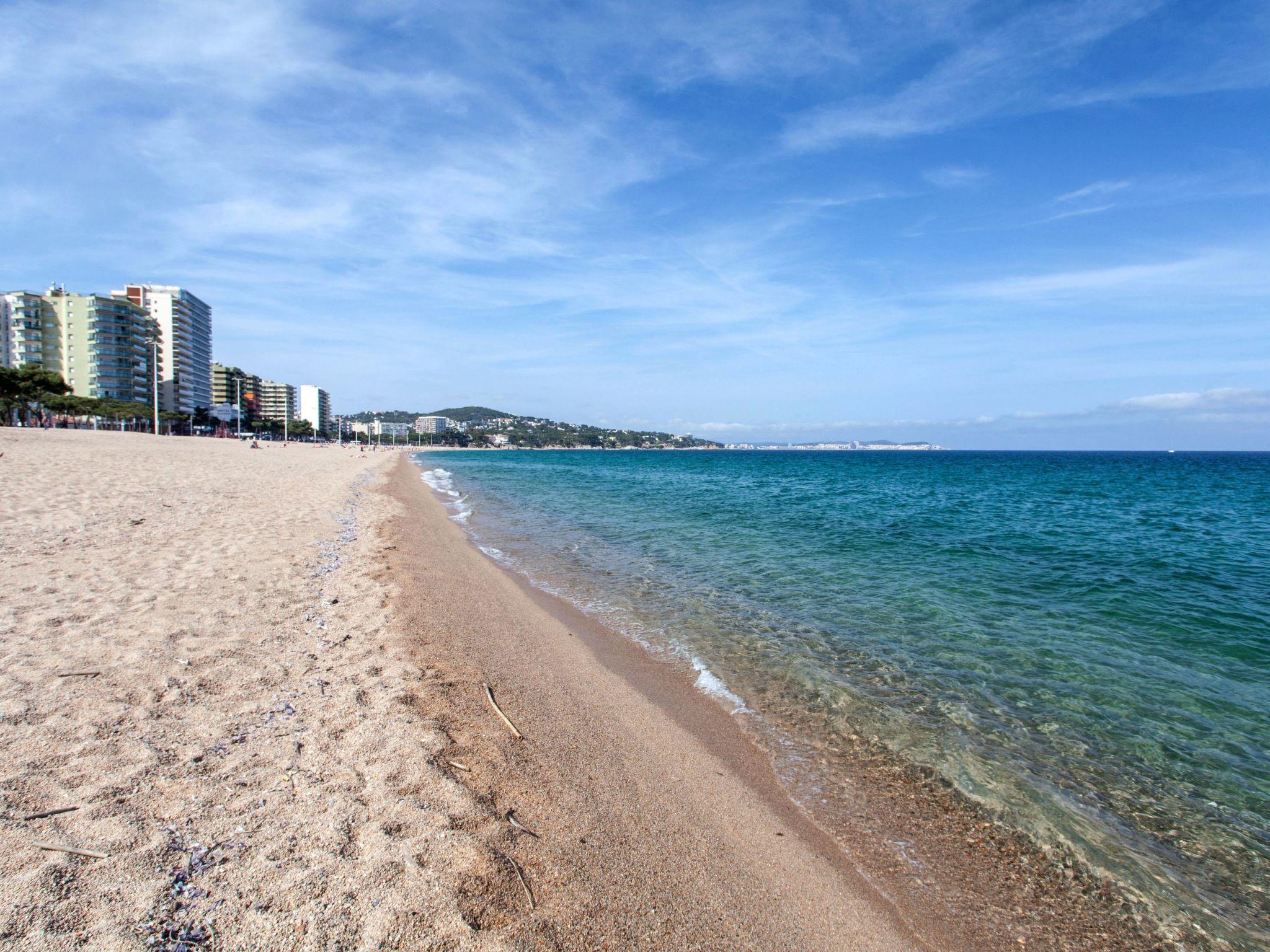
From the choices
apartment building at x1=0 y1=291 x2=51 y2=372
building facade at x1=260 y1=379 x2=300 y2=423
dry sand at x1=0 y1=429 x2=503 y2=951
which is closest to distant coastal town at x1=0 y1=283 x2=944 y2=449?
apartment building at x1=0 y1=291 x2=51 y2=372

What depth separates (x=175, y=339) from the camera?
125000 millimetres

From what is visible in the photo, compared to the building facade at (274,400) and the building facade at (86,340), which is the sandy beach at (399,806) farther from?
the building facade at (274,400)

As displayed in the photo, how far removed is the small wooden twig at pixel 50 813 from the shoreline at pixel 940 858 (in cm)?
475

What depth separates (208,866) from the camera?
3189 millimetres

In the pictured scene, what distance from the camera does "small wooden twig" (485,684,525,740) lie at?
213 inches

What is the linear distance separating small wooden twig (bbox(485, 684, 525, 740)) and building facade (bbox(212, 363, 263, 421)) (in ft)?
580

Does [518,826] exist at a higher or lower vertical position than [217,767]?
lower

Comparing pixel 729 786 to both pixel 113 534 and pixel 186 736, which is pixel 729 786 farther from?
pixel 113 534

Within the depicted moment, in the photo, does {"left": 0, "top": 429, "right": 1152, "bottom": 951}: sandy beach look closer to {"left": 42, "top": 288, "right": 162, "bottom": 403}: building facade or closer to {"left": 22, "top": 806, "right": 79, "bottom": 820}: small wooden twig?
{"left": 22, "top": 806, "right": 79, "bottom": 820}: small wooden twig

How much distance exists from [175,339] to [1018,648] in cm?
15736

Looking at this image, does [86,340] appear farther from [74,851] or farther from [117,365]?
[74,851]

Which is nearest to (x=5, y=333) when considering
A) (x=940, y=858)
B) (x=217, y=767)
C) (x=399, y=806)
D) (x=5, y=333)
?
(x=5, y=333)

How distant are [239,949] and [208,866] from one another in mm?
690

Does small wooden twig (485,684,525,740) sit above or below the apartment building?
below
